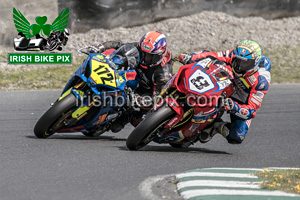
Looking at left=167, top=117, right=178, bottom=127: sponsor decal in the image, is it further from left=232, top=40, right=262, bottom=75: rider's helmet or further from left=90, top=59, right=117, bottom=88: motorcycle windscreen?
left=90, top=59, right=117, bottom=88: motorcycle windscreen

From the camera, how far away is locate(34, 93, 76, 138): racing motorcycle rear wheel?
7.42 meters

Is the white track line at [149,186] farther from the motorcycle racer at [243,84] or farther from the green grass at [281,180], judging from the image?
the motorcycle racer at [243,84]

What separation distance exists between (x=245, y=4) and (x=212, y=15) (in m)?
0.94

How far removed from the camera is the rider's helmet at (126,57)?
26.5 ft

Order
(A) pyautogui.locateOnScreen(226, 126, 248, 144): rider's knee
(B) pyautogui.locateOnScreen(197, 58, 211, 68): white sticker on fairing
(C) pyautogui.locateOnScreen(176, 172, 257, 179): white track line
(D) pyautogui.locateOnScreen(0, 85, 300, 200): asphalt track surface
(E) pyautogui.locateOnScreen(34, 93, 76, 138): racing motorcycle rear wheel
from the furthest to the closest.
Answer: (A) pyautogui.locateOnScreen(226, 126, 248, 144): rider's knee, (E) pyautogui.locateOnScreen(34, 93, 76, 138): racing motorcycle rear wheel, (B) pyautogui.locateOnScreen(197, 58, 211, 68): white sticker on fairing, (C) pyautogui.locateOnScreen(176, 172, 257, 179): white track line, (D) pyautogui.locateOnScreen(0, 85, 300, 200): asphalt track surface

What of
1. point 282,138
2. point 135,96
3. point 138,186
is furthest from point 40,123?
point 282,138

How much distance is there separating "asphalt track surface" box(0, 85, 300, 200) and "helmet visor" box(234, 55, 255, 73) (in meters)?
1.00

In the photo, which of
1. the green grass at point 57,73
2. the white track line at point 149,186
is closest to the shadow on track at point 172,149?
the white track line at point 149,186

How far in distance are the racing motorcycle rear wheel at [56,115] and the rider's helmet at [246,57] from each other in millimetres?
1961

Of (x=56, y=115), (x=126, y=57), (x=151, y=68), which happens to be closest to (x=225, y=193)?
(x=56, y=115)

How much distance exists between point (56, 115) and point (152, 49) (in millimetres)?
1390

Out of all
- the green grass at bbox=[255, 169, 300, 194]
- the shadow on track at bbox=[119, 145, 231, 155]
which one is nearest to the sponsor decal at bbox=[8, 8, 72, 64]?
the shadow on track at bbox=[119, 145, 231, 155]

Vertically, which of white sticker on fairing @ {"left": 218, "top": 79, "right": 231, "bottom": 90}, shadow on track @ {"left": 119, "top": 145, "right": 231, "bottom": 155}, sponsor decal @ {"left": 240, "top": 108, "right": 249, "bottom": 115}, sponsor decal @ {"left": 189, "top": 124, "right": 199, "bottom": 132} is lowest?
shadow on track @ {"left": 119, "top": 145, "right": 231, "bottom": 155}

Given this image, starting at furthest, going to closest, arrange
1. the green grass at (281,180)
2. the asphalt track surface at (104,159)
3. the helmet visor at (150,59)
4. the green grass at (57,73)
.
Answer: the green grass at (57,73) → the helmet visor at (150,59) → the asphalt track surface at (104,159) → the green grass at (281,180)
